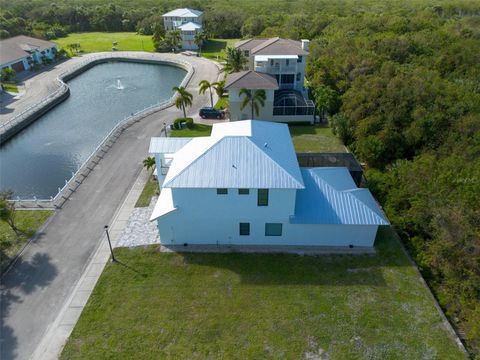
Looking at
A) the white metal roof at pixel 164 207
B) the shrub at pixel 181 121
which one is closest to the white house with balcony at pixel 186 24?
the shrub at pixel 181 121

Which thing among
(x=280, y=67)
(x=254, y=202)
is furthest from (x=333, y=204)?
(x=280, y=67)

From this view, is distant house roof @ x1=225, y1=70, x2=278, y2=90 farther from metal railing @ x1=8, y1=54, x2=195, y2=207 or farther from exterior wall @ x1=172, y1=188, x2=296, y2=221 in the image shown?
exterior wall @ x1=172, y1=188, x2=296, y2=221

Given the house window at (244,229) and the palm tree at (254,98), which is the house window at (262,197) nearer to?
the house window at (244,229)

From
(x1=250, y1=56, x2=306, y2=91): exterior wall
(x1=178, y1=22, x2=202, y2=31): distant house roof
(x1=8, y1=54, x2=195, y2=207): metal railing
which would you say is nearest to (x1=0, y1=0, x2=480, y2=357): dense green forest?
(x1=250, y1=56, x2=306, y2=91): exterior wall

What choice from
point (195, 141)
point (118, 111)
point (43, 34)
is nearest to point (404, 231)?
point (195, 141)

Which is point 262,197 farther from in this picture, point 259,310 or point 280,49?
point 280,49

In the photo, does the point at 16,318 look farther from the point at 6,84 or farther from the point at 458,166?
the point at 6,84
